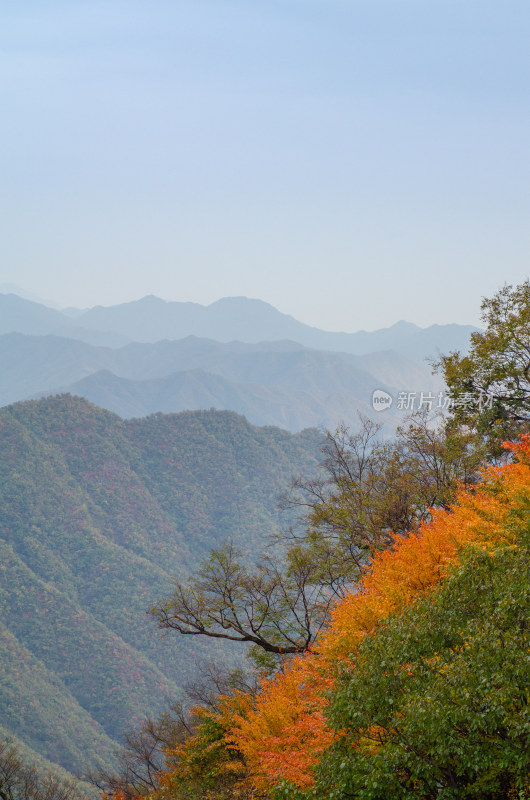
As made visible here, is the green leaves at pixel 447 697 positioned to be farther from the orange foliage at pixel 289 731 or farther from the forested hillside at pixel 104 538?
the forested hillside at pixel 104 538

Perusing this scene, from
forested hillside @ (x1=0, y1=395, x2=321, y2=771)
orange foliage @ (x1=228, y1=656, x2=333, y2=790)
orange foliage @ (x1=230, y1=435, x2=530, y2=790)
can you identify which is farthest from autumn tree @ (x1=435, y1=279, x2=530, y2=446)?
forested hillside @ (x1=0, y1=395, x2=321, y2=771)

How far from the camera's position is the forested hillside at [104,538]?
70000 mm

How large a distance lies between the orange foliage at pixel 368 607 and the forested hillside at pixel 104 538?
128ft

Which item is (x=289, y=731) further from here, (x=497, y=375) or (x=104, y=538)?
(x=104, y=538)

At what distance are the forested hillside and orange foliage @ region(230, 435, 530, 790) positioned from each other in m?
39.1

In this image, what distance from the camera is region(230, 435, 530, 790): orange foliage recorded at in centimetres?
1027

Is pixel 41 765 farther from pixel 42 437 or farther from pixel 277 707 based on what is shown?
pixel 42 437

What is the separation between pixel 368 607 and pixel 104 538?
95850mm

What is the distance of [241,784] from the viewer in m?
14.7

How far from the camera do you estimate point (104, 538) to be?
10144 cm

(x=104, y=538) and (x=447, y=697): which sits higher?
(x=104, y=538)

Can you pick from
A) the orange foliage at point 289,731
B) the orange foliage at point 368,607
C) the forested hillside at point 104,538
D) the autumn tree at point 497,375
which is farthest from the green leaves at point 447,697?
the forested hillside at point 104,538

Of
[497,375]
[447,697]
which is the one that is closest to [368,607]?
[447,697]

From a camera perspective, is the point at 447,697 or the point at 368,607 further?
the point at 368,607
